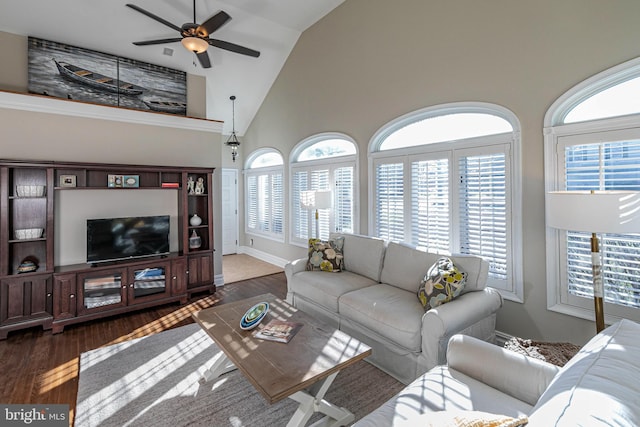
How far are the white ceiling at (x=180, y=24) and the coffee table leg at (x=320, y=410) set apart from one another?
504cm

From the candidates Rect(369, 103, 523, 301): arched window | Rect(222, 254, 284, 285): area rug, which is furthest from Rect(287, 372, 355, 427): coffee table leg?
Rect(222, 254, 284, 285): area rug

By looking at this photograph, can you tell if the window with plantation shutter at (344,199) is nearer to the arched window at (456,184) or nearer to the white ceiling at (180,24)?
Result: the arched window at (456,184)

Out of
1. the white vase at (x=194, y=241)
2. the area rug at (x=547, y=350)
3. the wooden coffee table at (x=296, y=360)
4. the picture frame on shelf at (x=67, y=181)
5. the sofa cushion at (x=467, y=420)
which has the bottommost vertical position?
the area rug at (x=547, y=350)

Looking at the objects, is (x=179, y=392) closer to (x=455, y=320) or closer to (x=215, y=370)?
(x=215, y=370)

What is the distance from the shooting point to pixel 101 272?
12.5 ft

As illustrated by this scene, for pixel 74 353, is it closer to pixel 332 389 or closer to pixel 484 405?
pixel 332 389

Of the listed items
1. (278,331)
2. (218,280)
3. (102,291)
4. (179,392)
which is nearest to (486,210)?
(278,331)

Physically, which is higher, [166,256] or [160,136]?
[160,136]

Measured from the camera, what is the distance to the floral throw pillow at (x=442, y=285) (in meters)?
2.62

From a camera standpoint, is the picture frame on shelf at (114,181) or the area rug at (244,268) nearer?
the picture frame on shelf at (114,181)

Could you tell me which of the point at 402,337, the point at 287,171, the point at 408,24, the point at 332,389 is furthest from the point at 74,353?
the point at 408,24

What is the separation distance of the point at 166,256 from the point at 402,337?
3.49 metres

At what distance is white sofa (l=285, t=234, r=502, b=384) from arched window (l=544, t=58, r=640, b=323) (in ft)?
2.07

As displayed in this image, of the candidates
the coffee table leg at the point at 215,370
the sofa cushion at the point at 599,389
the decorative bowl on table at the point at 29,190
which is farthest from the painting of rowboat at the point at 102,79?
the sofa cushion at the point at 599,389
